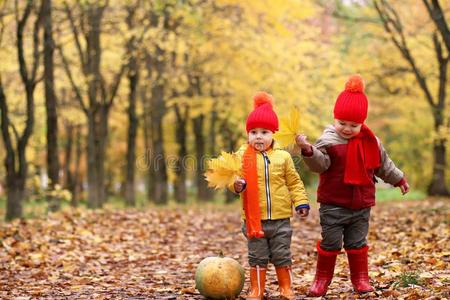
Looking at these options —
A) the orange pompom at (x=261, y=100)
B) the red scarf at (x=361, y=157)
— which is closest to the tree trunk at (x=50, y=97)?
the orange pompom at (x=261, y=100)

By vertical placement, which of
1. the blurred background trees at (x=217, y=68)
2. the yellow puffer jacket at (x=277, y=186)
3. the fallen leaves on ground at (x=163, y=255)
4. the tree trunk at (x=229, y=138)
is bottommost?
the fallen leaves on ground at (x=163, y=255)

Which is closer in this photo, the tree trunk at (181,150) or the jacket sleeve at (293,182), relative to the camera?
the jacket sleeve at (293,182)

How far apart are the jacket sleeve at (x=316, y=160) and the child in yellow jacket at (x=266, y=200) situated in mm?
204

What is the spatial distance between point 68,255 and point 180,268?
188 centimetres

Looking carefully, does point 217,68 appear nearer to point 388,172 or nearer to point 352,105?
point 388,172

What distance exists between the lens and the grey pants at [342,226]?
6081mm

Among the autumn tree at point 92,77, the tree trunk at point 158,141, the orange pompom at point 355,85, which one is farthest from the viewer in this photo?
the tree trunk at point 158,141

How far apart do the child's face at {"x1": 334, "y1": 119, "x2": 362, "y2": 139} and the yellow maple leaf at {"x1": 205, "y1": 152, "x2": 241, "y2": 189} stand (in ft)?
3.26

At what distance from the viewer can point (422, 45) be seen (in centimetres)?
2236

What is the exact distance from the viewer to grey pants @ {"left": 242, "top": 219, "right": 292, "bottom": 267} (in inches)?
233

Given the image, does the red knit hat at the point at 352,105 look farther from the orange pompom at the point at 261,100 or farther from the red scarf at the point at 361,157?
the orange pompom at the point at 261,100

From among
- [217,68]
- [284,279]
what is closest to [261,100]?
[284,279]

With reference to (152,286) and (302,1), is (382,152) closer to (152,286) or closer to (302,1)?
(152,286)

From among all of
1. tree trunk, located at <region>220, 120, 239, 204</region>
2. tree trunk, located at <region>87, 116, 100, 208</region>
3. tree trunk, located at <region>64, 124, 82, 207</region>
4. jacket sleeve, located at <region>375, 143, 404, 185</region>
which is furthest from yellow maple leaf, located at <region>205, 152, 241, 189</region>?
tree trunk, located at <region>64, 124, 82, 207</region>
